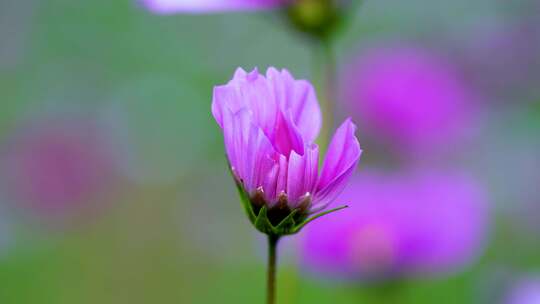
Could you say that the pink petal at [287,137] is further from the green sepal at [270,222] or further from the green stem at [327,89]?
the green stem at [327,89]

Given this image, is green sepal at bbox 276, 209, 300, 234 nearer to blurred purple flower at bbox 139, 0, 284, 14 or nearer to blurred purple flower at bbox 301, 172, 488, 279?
blurred purple flower at bbox 139, 0, 284, 14

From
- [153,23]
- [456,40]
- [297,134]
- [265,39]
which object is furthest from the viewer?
[153,23]

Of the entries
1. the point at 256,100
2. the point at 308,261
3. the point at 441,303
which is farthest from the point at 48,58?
the point at 256,100

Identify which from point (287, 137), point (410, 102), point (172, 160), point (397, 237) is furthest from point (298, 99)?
point (172, 160)

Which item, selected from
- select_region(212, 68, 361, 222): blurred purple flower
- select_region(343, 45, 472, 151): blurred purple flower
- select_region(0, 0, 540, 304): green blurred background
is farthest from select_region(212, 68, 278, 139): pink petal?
select_region(343, 45, 472, 151): blurred purple flower

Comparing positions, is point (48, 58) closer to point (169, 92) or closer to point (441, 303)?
point (169, 92)

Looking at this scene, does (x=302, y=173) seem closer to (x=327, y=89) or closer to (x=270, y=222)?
(x=270, y=222)
